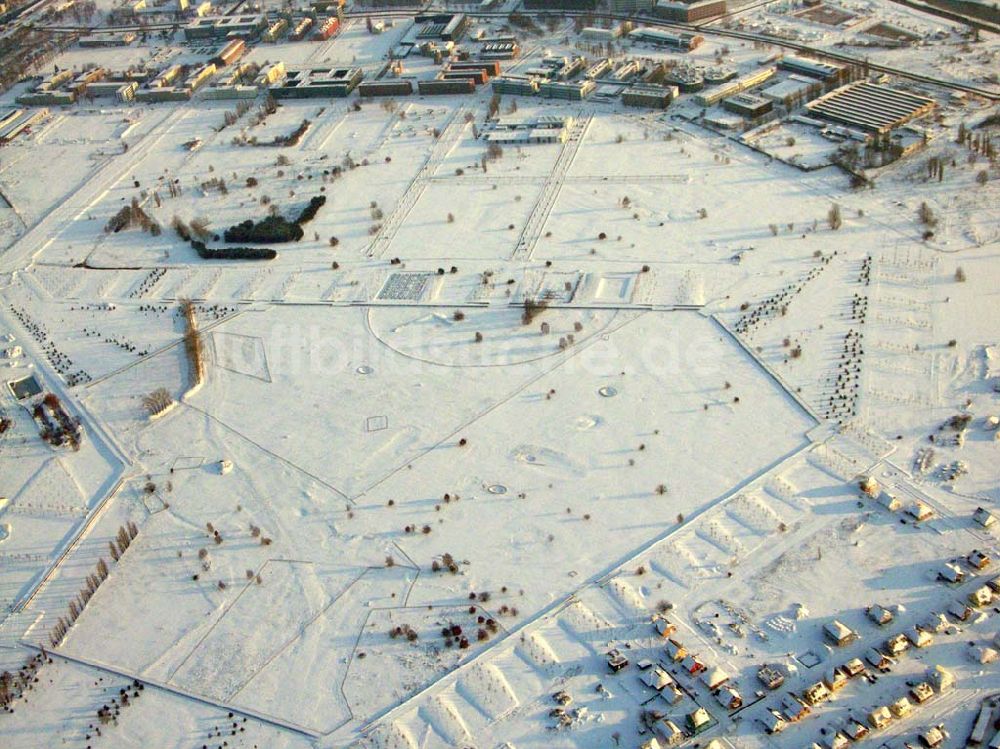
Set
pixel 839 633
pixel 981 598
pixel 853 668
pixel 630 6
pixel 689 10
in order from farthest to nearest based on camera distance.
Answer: pixel 630 6 < pixel 689 10 < pixel 981 598 < pixel 839 633 < pixel 853 668

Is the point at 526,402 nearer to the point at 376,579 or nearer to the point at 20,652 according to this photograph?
the point at 376,579

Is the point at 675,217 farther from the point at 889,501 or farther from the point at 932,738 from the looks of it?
the point at 932,738

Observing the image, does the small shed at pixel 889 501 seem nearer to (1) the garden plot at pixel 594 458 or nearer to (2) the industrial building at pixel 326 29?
(1) the garden plot at pixel 594 458

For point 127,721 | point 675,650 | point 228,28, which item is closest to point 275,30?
point 228,28

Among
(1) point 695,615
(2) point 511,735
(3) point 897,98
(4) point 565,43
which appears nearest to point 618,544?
(1) point 695,615

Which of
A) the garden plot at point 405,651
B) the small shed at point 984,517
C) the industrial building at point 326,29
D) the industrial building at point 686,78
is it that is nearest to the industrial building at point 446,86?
the industrial building at point 686,78

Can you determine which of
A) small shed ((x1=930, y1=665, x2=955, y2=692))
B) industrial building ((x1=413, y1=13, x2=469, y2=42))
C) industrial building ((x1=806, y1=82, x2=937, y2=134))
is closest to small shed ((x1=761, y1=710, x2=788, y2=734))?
small shed ((x1=930, y1=665, x2=955, y2=692))
